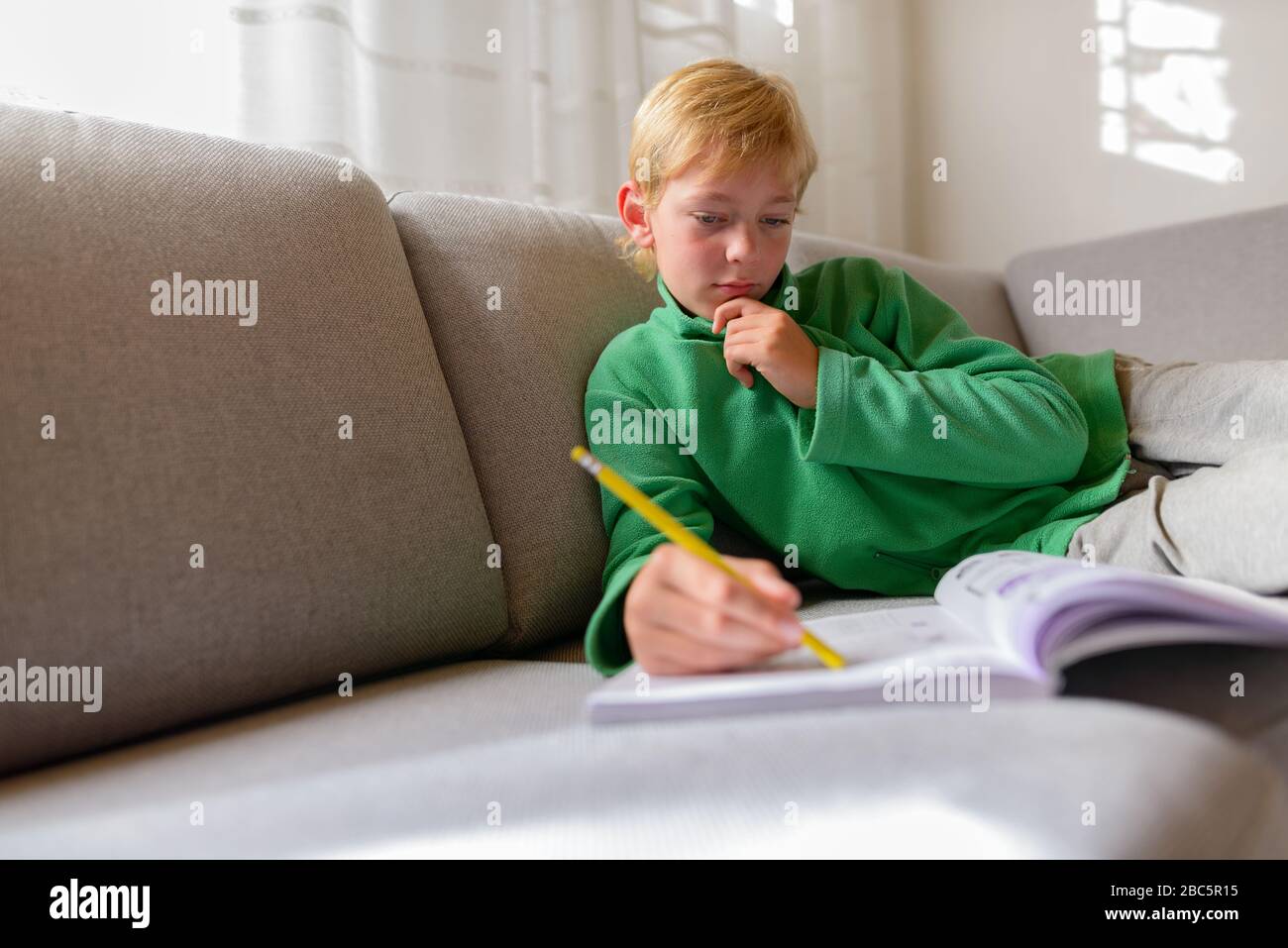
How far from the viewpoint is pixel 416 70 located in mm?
1647

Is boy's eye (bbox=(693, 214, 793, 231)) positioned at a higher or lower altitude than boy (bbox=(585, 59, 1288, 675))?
higher

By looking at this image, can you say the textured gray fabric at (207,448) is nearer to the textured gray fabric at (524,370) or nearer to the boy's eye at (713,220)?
the textured gray fabric at (524,370)

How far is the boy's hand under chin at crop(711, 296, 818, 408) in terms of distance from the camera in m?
1.04

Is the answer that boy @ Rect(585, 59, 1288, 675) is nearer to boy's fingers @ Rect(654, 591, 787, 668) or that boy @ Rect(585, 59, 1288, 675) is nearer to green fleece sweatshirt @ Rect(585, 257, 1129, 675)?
green fleece sweatshirt @ Rect(585, 257, 1129, 675)

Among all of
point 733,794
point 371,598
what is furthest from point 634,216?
point 733,794

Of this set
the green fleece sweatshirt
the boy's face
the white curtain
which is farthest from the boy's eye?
the white curtain

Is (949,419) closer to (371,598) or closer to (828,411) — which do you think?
(828,411)

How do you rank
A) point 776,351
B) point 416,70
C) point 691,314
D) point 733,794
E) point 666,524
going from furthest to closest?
point 416,70
point 691,314
point 776,351
point 666,524
point 733,794

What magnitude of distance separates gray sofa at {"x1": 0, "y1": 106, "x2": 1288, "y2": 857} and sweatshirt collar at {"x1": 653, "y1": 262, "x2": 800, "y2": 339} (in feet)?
0.29

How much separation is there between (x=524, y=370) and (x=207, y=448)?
375 mm

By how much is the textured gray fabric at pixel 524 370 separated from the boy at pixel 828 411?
0.04 meters

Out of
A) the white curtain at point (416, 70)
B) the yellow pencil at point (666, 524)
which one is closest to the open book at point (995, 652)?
the yellow pencil at point (666, 524)

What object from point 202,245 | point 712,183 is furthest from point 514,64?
point 202,245

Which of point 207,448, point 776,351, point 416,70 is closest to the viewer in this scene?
point 207,448
